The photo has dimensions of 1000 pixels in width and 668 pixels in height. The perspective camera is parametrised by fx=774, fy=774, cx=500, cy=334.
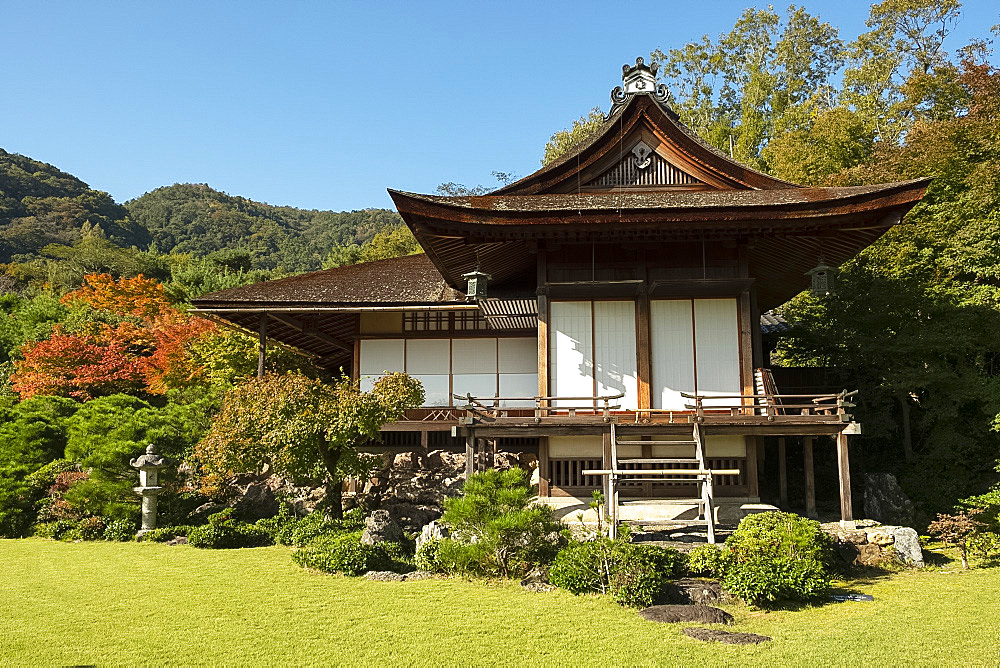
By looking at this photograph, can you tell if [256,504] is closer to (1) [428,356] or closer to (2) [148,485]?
(2) [148,485]

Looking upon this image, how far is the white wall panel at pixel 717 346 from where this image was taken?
630 inches

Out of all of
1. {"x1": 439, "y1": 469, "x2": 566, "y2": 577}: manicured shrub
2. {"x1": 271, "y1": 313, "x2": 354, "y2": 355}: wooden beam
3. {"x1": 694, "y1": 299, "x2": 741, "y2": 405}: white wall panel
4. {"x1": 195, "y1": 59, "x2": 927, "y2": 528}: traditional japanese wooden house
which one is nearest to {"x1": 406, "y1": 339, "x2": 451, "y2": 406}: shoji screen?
{"x1": 195, "y1": 59, "x2": 927, "y2": 528}: traditional japanese wooden house

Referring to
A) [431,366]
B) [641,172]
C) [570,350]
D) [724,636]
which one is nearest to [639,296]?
[570,350]

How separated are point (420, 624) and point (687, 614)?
10.8 feet

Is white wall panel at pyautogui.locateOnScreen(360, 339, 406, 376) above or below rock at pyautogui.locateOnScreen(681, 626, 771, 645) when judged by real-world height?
above

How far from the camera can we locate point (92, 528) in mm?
16547

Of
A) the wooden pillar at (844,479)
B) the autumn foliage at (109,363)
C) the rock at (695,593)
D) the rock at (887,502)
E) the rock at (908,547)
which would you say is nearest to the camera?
the rock at (695,593)

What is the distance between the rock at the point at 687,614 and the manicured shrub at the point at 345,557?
4.78m

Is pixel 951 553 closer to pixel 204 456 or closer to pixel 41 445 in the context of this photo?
pixel 204 456

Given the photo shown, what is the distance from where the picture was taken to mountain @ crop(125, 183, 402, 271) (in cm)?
7838

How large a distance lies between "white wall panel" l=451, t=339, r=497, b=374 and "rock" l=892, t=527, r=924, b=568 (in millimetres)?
9789

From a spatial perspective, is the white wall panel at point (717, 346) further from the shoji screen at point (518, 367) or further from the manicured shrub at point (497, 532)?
the manicured shrub at point (497, 532)

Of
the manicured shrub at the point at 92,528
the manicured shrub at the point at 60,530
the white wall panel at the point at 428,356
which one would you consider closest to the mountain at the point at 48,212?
the manicured shrub at the point at 60,530

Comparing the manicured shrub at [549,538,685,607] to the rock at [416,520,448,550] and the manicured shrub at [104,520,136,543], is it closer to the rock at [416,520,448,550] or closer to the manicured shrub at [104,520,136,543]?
the rock at [416,520,448,550]
